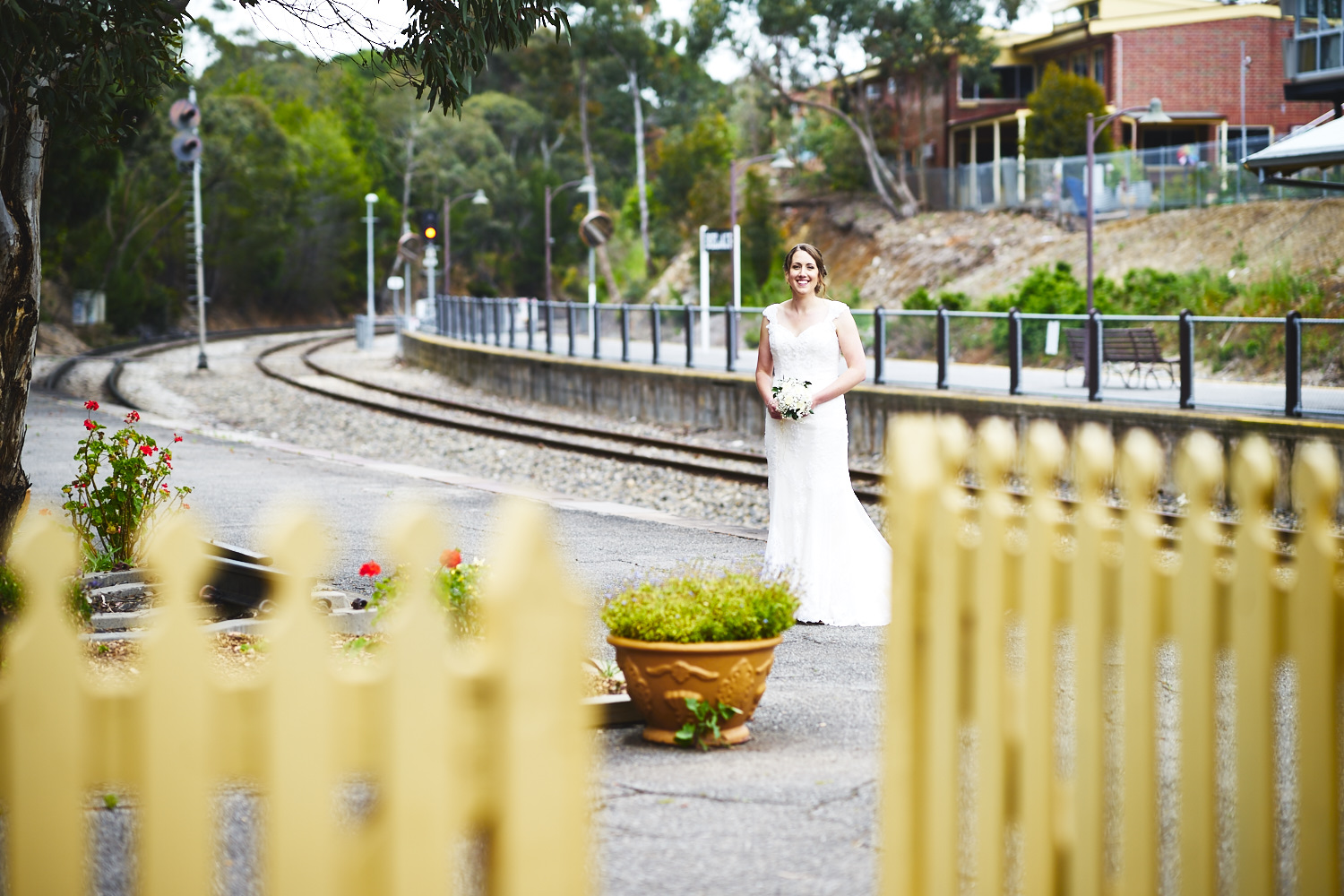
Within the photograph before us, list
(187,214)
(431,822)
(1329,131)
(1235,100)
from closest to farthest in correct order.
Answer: (431,822), (1329,131), (1235,100), (187,214)

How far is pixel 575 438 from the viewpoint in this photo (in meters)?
21.3

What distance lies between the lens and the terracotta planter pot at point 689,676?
4.91m

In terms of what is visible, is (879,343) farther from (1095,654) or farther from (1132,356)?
(1095,654)

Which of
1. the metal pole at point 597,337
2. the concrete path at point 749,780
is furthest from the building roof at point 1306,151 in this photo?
the metal pole at point 597,337

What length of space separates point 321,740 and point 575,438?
19.0 metres

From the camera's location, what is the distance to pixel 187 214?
66.6 metres

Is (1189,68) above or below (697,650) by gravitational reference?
above

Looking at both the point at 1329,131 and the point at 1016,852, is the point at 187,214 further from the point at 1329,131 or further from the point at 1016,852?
the point at 1016,852

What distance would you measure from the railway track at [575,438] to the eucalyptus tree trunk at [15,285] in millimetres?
8648

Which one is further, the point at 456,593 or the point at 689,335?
the point at 689,335

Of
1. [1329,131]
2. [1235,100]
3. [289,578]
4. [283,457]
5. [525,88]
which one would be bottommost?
[283,457]

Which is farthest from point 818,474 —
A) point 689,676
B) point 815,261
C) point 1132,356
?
point 1132,356

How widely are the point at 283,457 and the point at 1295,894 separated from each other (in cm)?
1564

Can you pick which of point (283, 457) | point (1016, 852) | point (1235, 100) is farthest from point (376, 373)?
point (1016, 852)
